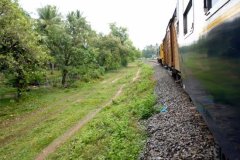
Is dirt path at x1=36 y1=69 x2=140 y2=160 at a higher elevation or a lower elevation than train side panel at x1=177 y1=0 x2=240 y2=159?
lower

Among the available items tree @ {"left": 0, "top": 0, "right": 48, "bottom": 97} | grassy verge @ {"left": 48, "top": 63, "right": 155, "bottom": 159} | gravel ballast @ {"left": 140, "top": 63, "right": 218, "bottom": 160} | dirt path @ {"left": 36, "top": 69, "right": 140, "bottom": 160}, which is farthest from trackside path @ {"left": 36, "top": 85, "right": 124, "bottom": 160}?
tree @ {"left": 0, "top": 0, "right": 48, "bottom": 97}

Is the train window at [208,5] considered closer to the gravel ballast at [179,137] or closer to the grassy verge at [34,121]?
the gravel ballast at [179,137]

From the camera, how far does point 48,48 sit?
32062 mm

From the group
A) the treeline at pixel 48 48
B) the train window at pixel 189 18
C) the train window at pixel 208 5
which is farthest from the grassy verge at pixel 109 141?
the treeline at pixel 48 48

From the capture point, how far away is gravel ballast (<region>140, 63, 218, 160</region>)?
258 inches

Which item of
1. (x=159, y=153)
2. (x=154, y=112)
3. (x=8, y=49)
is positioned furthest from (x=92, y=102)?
(x=159, y=153)

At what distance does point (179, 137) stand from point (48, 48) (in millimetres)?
26327

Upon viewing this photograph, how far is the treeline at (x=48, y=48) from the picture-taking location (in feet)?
60.3

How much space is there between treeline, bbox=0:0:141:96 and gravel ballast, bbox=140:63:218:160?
11.1 metres

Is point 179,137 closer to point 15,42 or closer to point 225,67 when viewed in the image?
point 225,67

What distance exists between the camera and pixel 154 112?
38.6ft

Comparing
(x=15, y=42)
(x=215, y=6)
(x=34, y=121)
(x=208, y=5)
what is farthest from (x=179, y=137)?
(x=15, y=42)

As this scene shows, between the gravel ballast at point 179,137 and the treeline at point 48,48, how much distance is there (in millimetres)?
11076

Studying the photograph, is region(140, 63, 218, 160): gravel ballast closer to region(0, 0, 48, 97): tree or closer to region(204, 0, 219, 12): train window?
region(204, 0, 219, 12): train window
